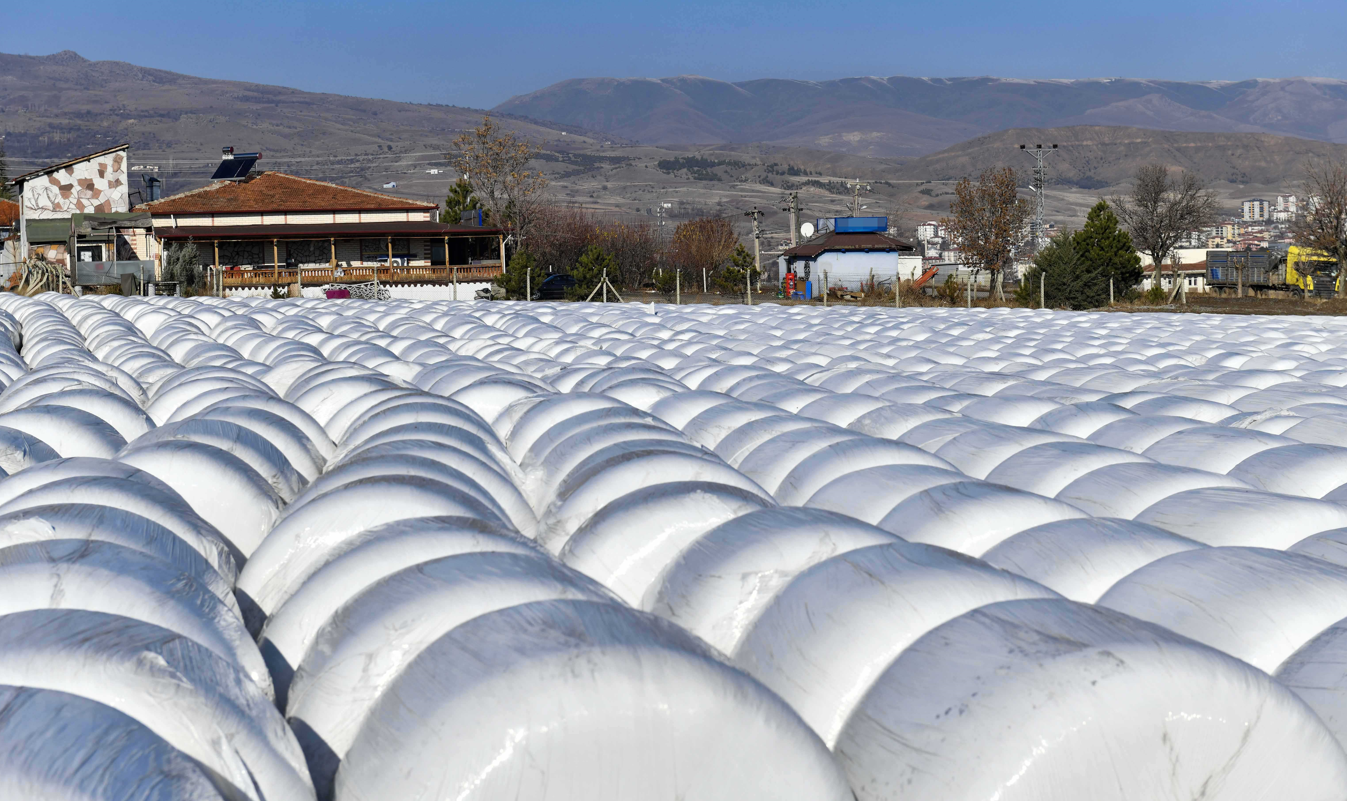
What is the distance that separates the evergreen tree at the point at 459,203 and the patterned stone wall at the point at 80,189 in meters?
17.5

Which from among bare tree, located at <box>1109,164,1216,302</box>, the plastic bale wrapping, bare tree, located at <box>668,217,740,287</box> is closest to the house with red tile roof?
bare tree, located at <box>668,217,740,287</box>

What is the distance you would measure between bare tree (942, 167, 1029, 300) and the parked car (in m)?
28.6

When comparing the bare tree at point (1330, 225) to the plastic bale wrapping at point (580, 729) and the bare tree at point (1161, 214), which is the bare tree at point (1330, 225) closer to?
the bare tree at point (1161, 214)

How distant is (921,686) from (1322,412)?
7.88m

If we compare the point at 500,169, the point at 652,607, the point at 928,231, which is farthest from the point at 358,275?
the point at 928,231

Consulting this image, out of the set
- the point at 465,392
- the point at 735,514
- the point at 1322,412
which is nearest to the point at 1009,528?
the point at 735,514

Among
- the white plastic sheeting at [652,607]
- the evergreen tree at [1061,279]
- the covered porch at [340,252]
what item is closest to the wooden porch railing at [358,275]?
the covered porch at [340,252]

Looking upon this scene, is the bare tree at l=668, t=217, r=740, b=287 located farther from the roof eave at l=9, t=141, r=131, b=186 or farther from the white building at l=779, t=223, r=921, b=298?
the roof eave at l=9, t=141, r=131, b=186

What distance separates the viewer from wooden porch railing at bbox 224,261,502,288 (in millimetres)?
47906

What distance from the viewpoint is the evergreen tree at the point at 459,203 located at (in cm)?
6694

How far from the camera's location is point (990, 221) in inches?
2749

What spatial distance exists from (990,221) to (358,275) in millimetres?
39929

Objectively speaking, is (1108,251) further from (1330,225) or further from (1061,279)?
(1330,225)

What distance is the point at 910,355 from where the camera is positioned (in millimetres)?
15477
